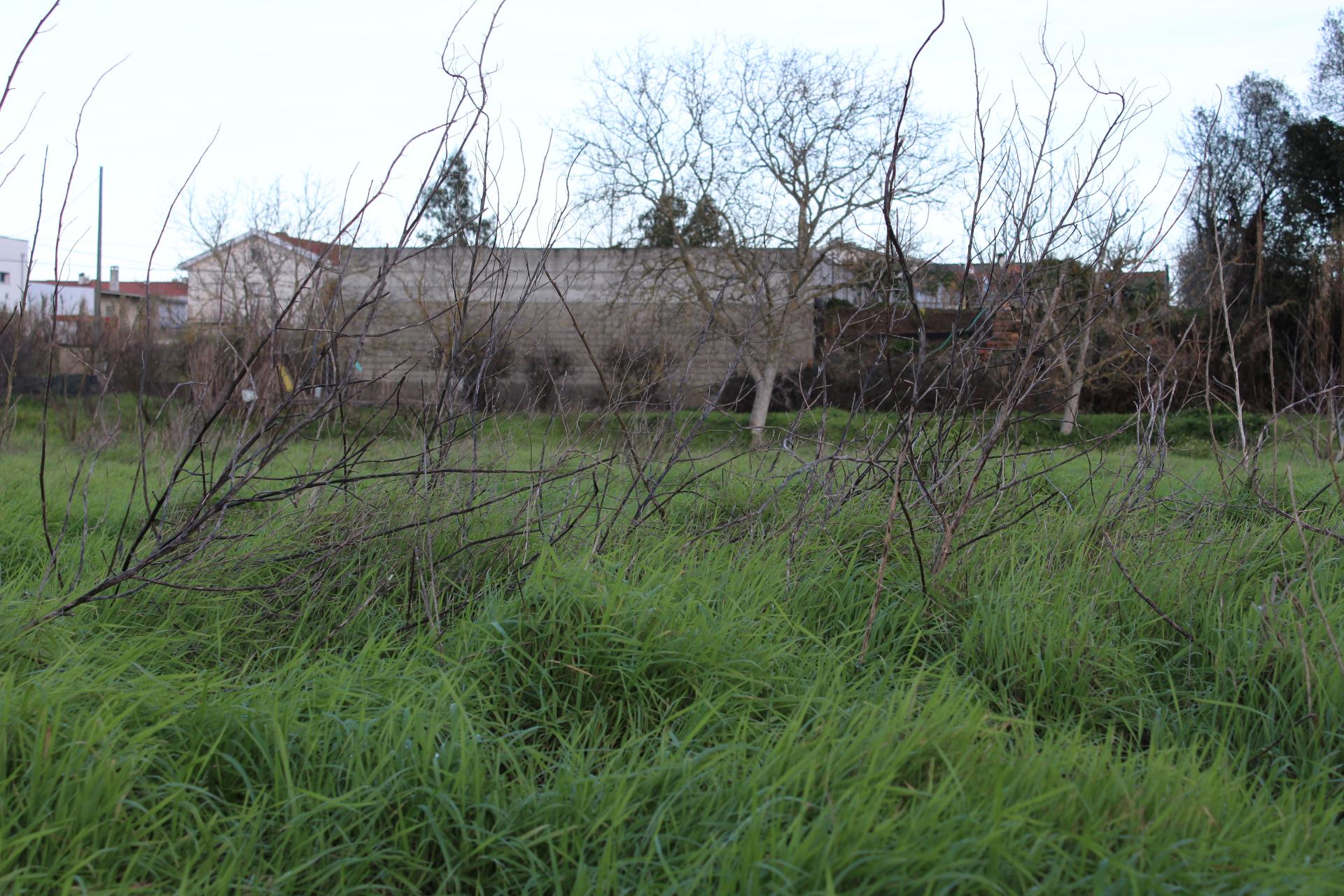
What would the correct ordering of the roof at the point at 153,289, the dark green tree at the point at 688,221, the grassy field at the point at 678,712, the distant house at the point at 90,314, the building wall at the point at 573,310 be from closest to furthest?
1. the grassy field at the point at 678,712
2. the distant house at the point at 90,314
3. the building wall at the point at 573,310
4. the dark green tree at the point at 688,221
5. the roof at the point at 153,289

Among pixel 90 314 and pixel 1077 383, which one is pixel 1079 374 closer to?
pixel 1077 383

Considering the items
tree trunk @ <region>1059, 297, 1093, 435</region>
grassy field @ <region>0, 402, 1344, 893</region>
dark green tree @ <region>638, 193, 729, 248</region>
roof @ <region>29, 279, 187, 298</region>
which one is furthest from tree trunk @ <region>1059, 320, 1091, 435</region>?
roof @ <region>29, 279, 187, 298</region>

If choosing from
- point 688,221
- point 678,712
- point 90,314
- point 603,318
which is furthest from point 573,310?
point 90,314

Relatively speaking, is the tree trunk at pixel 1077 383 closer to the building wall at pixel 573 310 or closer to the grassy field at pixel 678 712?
the grassy field at pixel 678 712

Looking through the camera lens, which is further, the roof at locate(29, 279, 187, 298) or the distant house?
the roof at locate(29, 279, 187, 298)

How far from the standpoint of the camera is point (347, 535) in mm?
3484

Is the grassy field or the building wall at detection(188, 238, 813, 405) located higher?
the building wall at detection(188, 238, 813, 405)

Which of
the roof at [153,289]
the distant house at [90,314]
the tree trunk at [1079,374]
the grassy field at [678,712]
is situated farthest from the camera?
the roof at [153,289]

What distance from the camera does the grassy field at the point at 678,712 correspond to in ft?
5.59

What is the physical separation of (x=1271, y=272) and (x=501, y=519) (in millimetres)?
26724

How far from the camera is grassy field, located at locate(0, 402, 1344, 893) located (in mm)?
1705

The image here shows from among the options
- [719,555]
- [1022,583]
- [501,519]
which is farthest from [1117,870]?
[501,519]

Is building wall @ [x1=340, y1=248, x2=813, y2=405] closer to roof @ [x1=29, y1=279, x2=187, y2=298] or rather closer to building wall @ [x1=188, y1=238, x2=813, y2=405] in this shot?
building wall @ [x1=188, y1=238, x2=813, y2=405]

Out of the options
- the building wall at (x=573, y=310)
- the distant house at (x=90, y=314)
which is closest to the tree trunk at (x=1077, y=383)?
the building wall at (x=573, y=310)
